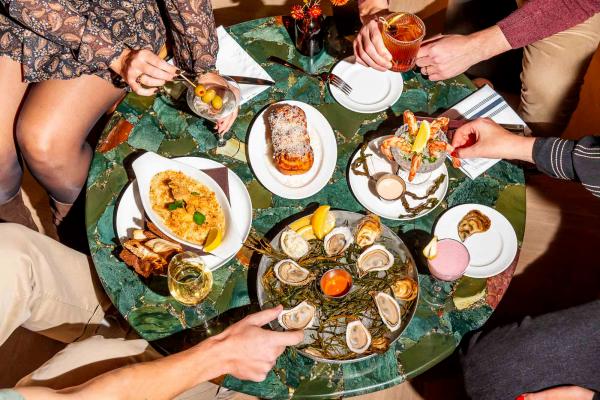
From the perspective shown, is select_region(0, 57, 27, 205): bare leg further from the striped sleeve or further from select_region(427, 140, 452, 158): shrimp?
the striped sleeve

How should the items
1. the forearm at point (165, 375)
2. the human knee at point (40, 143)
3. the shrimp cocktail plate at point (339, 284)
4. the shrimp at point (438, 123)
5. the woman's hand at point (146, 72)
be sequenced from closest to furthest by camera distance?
the forearm at point (165, 375), the shrimp cocktail plate at point (339, 284), the shrimp at point (438, 123), the woman's hand at point (146, 72), the human knee at point (40, 143)

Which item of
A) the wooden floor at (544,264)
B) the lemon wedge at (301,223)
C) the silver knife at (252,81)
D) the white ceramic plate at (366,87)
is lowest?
the wooden floor at (544,264)

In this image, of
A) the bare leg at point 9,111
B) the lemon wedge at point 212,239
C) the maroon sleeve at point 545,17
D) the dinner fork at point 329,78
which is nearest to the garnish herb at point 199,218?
the lemon wedge at point 212,239

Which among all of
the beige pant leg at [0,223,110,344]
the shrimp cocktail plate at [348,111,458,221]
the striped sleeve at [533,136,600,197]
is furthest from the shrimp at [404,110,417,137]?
the beige pant leg at [0,223,110,344]

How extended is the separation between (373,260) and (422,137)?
481 millimetres

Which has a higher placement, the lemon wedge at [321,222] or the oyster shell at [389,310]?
the lemon wedge at [321,222]

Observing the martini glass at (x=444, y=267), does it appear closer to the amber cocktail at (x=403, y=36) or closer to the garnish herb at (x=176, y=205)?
the amber cocktail at (x=403, y=36)

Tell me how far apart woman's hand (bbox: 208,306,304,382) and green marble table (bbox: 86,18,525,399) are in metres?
0.07

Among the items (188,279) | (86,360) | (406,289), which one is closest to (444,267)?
(406,289)

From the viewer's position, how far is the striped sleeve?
2.00 metres

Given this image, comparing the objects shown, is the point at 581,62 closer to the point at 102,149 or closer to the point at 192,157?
the point at 192,157

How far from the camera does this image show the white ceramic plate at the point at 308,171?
6.77ft

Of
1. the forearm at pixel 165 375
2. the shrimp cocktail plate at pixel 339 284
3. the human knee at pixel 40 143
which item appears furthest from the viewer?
the human knee at pixel 40 143

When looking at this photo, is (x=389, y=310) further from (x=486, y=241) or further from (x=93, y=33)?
(x=93, y=33)
